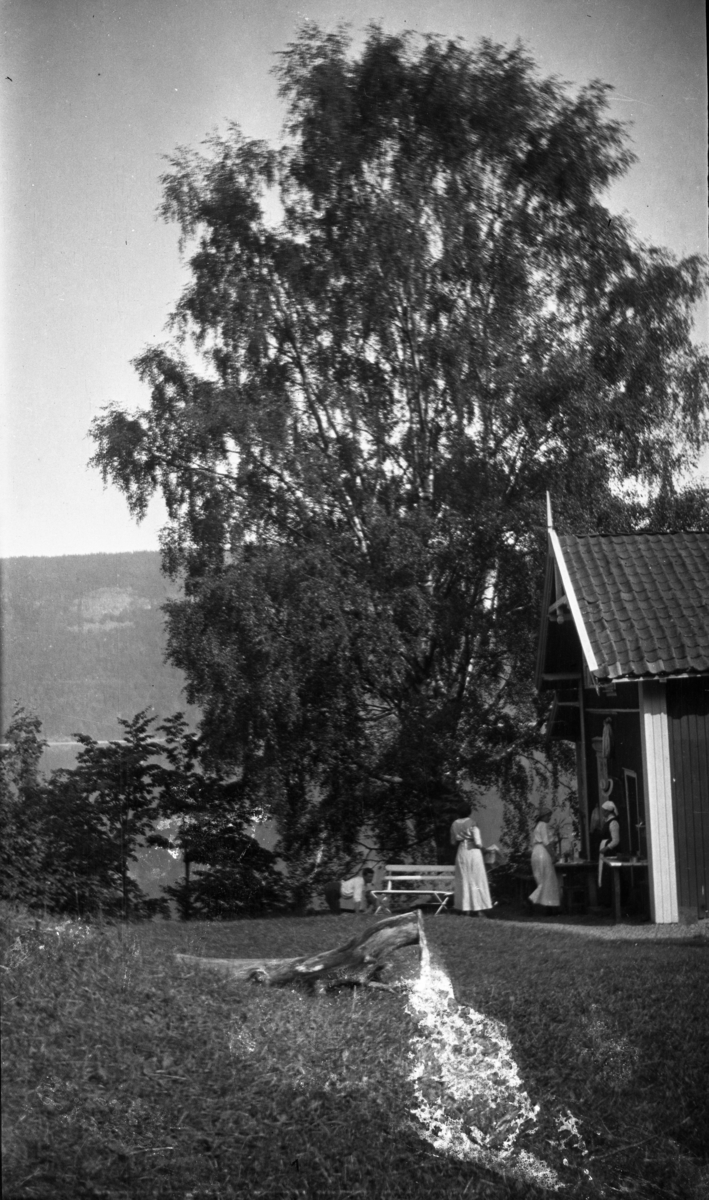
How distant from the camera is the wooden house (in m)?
7.24

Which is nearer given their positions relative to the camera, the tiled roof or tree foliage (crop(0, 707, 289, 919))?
tree foliage (crop(0, 707, 289, 919))

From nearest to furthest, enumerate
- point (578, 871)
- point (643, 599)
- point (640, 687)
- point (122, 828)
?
point (122, 828) < point (578, 871) < point (640, 687) < point (643, 599)

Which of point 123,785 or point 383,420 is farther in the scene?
point 383,420

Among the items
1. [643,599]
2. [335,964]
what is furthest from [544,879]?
[643,599]

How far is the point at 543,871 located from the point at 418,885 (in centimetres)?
83

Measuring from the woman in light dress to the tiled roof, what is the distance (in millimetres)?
1248

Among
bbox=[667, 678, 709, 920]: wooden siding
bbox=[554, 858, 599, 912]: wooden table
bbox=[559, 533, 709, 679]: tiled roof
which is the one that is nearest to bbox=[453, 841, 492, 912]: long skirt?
bbox=[554, 858, 599, 912]: wooden table

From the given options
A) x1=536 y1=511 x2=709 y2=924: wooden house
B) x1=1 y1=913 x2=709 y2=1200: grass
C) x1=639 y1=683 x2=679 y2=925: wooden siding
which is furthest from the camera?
x1=536 y1=511 x2=709 y2=924: wooden house

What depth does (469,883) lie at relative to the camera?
6543 millimetres

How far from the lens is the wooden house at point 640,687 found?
7.24 m

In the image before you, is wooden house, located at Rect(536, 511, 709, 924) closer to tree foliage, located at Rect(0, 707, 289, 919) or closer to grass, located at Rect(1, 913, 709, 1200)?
grass, located at Rect(1, 913, 709, 1200)

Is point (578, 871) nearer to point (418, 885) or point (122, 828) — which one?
point (418, 885)

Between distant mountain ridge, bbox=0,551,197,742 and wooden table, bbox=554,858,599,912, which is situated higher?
distant mountain ridge, bbox=0,551,197,742

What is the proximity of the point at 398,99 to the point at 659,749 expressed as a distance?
15.4 ft
